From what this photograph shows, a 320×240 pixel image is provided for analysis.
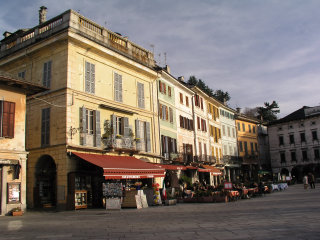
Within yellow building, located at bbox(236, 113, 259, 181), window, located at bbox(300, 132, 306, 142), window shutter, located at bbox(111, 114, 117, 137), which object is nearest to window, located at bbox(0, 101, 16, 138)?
window shutter, located at bbox(111, 114, 117, 137)

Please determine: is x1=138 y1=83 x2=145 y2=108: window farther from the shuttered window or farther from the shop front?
the shop front

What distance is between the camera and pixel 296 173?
53.9 m

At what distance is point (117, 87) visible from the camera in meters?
22.2

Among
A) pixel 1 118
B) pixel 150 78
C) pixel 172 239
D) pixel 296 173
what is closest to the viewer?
pixel 172 239

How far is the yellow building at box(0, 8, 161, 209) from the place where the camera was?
18.0 meters

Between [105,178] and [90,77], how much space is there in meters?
6.86

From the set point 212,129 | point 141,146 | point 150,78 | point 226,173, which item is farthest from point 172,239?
point 226,173

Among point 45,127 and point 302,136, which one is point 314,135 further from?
point 45,127

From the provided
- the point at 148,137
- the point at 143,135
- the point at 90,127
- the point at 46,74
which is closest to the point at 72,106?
the point at 90,127

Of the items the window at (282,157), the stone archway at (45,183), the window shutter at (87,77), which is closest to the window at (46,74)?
the window shutter at (87,77)

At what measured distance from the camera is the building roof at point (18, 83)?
1495 centimetres

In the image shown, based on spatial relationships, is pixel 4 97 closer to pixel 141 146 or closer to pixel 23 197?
pixel 23 197

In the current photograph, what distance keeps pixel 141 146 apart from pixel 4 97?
10.3 m

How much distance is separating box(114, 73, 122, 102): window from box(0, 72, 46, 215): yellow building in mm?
6651
